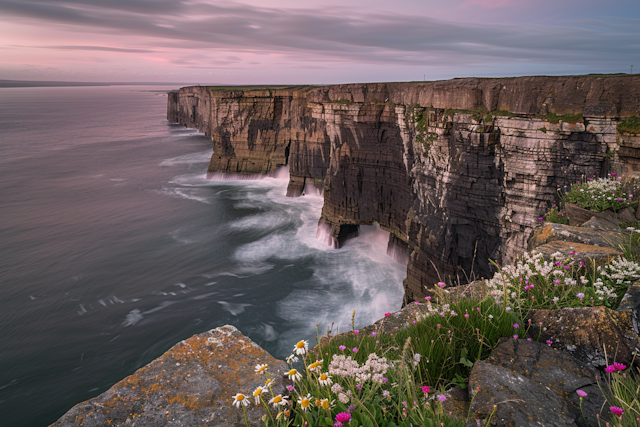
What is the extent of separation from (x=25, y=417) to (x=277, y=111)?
3283 cm

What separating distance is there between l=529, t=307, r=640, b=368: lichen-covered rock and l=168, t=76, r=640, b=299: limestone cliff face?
1.18m

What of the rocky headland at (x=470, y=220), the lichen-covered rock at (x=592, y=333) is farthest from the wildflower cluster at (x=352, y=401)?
the lichen-covered rock at (x=592, y=333)

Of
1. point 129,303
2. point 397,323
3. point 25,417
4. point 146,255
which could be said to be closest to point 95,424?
point 397,323

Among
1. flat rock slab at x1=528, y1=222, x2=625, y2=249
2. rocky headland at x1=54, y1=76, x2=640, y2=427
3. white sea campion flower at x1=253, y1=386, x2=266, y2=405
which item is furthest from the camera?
flat rock slab at x1=528, y1=222, x2=625, y2=249

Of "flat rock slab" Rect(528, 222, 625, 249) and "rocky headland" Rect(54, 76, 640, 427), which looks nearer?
"rocky headland" Rect(54, 76, 640, 427)

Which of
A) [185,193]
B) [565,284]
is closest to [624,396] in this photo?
[565,284]

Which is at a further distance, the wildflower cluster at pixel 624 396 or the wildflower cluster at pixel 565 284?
the wildflower cluster at pixel 565 284

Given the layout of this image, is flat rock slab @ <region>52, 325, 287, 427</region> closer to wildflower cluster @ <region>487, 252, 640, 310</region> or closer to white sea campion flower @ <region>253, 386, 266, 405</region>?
white sea campion flower @ <region>253, 386, 266, 405</region>

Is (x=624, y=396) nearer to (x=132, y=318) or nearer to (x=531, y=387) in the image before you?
(x=531, y=387)

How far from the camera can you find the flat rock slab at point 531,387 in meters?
2.52

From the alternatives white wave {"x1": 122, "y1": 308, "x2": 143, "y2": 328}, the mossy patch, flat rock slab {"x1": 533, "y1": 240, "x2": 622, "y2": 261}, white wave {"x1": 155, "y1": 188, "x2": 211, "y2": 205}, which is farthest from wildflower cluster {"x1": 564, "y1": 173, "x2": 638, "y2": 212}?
white wave {"x1": 155, "y1": 188, "x2": 211, "y2": 205}

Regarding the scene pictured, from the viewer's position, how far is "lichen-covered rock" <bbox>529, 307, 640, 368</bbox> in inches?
120

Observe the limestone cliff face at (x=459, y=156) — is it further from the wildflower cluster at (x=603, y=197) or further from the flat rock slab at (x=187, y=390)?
the wildflower cluster at (x=603, y=197)

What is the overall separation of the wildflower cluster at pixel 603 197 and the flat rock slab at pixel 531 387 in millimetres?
5776
